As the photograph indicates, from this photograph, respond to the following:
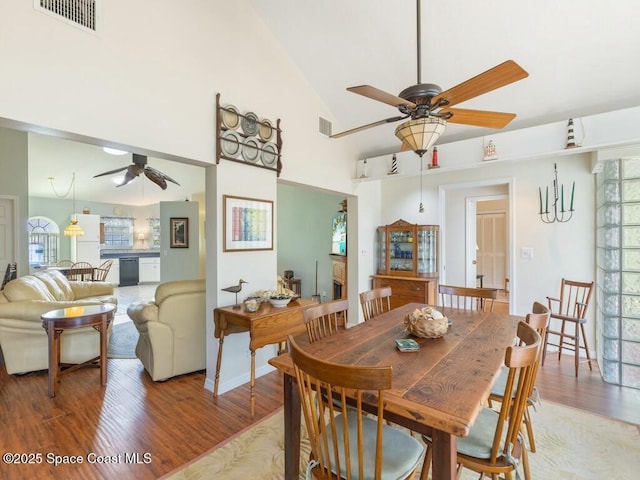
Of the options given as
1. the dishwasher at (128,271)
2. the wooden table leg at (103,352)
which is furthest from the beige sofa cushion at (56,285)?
the dishwasher at (128,271)

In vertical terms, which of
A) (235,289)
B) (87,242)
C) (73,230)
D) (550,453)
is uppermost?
(73,230)

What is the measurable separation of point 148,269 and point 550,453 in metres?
10.4

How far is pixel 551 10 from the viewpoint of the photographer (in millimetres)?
2598

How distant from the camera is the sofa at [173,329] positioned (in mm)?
3036

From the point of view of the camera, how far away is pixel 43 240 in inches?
337

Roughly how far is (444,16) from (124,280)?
1018 cm

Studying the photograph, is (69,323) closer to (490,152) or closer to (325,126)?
(325,126)

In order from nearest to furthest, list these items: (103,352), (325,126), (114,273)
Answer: (103,352), (325,126), (114,273)

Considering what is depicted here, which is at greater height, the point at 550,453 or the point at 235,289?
the point at 235,289

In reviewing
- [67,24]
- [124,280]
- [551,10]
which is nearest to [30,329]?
[67,24]

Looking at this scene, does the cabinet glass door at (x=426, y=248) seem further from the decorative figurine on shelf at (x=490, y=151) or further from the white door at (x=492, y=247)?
the white door at (x=492, y=247)

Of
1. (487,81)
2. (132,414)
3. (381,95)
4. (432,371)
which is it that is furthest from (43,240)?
(487,81)

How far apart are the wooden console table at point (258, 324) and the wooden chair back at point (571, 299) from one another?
2934 millimetres

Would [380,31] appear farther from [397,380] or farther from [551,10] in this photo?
[397,380]
